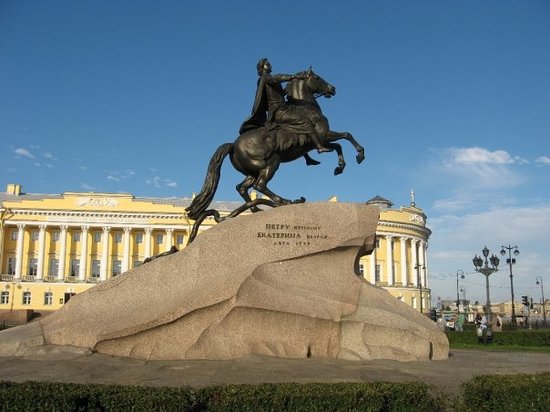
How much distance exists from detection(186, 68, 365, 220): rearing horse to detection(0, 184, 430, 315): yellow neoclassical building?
53827 millimetres

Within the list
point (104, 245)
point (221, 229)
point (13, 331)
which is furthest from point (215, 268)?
point (104, 245)

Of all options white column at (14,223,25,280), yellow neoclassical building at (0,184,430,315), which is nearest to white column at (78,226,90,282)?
yellow neoclassical building at (0,184,430,315)

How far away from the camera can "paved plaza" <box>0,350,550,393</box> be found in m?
6.55

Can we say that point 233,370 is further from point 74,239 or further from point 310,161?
point 74,239

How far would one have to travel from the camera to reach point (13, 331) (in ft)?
29.3

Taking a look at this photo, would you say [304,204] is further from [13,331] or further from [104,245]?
[104,245]

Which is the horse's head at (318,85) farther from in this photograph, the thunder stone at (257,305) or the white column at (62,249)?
the white column at (62,249)

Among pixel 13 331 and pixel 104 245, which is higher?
pixel 104 245

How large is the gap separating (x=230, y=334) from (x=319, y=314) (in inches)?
56.7

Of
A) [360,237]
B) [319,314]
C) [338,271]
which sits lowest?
[319,314]

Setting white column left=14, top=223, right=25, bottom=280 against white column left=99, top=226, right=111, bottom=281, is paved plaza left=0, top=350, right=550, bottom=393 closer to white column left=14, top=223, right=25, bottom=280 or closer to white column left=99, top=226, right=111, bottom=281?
white column left=99, top=226, right=111, bottom=281

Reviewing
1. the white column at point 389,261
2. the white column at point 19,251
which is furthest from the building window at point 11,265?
the white column at point 389,261

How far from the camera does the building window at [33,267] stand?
67812mm

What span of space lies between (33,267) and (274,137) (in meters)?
65.1
